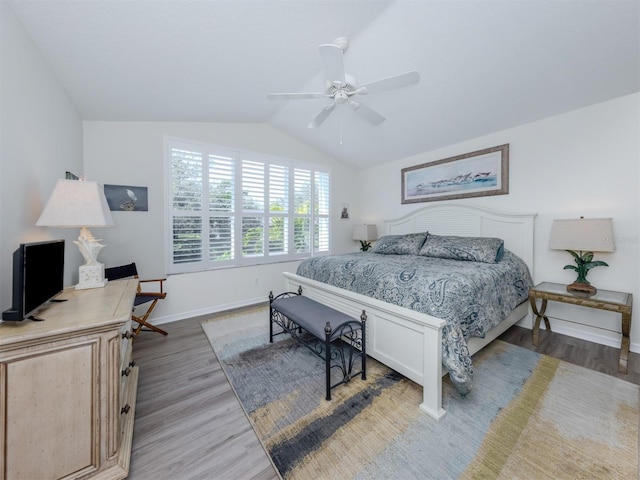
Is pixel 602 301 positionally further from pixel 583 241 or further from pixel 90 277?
pixel 90 277

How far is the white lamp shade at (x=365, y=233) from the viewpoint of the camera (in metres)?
4.67

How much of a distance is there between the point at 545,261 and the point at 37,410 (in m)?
4.26

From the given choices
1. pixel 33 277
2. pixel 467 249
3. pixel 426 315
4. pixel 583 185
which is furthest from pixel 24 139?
pixel 583 185

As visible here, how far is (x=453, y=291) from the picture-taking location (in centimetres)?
176

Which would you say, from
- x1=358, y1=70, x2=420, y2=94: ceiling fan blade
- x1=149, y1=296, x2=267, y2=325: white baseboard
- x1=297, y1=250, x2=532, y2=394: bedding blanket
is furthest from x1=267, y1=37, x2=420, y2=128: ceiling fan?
x1=149, y1=296, x2=267, y2=325: white baseboard

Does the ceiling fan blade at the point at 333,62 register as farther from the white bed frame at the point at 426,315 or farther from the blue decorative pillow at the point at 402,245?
the blue decorative pillow at the point at 402,245

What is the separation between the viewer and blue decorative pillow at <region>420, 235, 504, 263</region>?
275cm

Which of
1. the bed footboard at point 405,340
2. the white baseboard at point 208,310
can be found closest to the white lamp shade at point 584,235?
the bed footboard at point 405,340

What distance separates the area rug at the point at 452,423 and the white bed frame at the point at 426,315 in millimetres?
189

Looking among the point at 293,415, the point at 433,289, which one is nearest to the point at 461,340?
the point at 433,289

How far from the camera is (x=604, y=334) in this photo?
99.3 inches

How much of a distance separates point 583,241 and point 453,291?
1.66 meters

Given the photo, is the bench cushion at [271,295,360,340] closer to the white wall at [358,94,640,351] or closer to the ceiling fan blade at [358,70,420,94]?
the ceiling fan blade at [358,70,420,94]

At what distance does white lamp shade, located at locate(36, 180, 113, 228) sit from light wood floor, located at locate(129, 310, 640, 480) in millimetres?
1317
